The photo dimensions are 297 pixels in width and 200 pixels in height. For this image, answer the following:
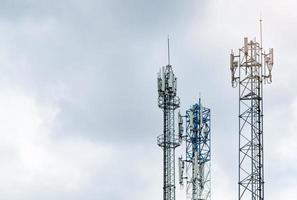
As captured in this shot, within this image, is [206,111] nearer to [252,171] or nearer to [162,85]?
[162,85]

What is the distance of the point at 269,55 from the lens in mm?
124625

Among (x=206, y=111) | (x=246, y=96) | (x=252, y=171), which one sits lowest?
(x=252, y=171)

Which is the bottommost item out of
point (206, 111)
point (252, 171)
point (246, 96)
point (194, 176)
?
point (252, 171)

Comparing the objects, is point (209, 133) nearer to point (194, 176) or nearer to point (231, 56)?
point (194, 176)

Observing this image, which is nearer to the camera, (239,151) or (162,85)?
(239,151)

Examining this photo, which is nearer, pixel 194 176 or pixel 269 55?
pixel 269 55

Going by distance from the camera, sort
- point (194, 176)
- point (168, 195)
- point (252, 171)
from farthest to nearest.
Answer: point (194, 176)
point (168, 195)
point (252, 171)

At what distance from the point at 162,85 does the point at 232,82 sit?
44.8 metres

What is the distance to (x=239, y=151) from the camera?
397ft

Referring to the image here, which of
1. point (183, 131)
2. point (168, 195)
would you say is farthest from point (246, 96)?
point (183, 131)

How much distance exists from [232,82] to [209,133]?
58531 millimetres

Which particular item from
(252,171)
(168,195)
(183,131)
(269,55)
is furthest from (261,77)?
(183,131)

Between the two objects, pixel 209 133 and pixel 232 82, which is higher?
pixel 209 133

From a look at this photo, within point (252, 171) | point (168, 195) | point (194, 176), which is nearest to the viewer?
point (252, 171)
